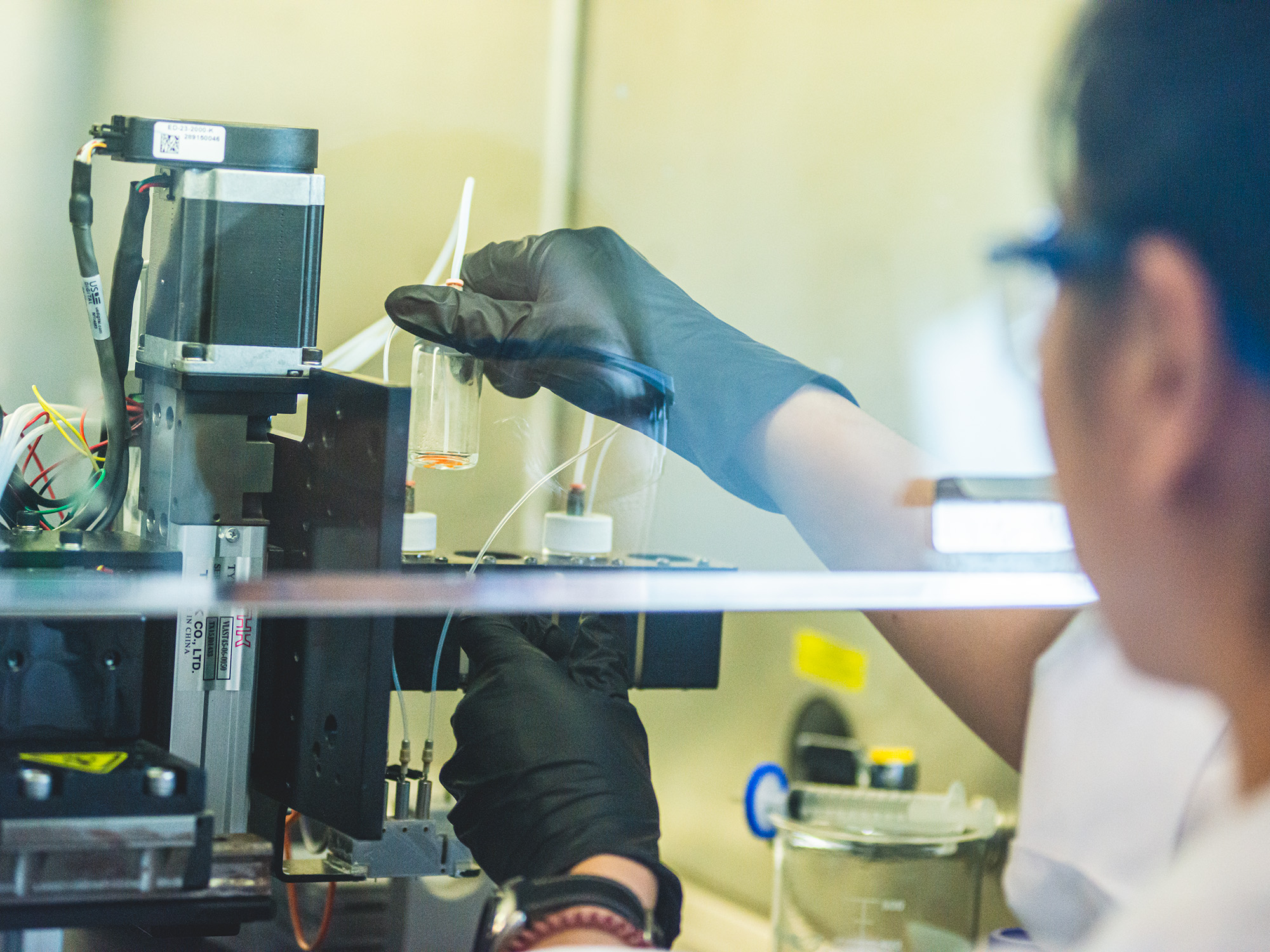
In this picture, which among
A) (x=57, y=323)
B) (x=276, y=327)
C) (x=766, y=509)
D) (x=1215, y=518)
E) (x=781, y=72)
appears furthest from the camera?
(x=781, y=72)

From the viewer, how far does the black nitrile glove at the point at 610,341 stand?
0.87m

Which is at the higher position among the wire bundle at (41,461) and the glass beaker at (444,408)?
the glass beaker at (444,408)

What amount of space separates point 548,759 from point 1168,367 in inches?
19.4

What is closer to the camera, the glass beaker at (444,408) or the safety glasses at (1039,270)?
the safety glasses at (1039,270)

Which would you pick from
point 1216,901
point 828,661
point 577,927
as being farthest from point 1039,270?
point 828,661

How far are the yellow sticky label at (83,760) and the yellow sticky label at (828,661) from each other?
1.14 meters

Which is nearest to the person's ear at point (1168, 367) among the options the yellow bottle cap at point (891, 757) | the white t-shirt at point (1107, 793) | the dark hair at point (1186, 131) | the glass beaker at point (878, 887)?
the dark hair at point (1186, 131)

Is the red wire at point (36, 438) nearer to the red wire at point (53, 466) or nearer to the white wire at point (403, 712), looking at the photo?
the red wire at point (53, 466)

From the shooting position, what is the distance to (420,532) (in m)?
0.88

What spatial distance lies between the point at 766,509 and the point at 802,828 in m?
0.58

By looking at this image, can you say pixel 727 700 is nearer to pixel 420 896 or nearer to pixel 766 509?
pixel 766 509

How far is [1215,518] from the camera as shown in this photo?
0.43 meters

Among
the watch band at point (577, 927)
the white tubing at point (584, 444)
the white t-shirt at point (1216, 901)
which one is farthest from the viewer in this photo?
the white tubing at point (584, 444)

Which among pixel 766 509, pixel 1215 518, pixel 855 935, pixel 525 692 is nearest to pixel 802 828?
pixel 855 935
